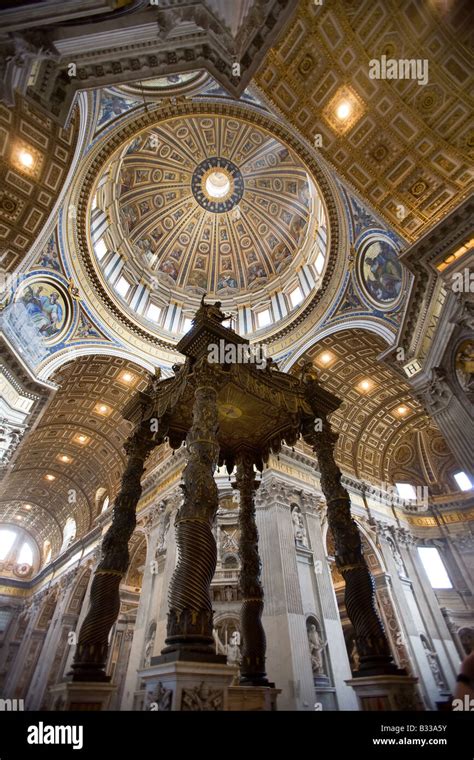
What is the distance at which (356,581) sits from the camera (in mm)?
5824

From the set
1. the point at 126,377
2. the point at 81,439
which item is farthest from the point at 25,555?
the point at 126,377

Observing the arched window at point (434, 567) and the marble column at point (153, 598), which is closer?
the marble column at point (153, 598)

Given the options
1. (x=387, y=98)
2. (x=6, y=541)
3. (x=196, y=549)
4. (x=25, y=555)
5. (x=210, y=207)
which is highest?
(x=210, y=207)

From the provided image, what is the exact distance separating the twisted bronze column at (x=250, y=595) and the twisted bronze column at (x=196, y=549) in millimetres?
3369

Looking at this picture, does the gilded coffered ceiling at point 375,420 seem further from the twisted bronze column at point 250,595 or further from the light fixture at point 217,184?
the light fixture at point 217,184

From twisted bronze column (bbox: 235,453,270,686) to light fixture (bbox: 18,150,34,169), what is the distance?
10259mm

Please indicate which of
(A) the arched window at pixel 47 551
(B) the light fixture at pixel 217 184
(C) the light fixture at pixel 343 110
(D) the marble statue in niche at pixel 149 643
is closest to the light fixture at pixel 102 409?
(D) the marble statue in niche at pixel 149 643

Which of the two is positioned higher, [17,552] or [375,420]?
[17,552]

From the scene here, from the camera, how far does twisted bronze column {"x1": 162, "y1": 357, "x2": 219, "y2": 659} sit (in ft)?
13.1

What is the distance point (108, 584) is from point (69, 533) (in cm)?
2394

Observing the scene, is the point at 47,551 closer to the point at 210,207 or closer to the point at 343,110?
the point at 210,207

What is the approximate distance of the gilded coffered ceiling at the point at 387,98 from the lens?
8.54 m

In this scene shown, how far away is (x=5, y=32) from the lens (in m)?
5.42

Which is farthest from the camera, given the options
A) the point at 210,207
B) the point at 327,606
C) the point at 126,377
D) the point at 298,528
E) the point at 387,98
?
Result: the point at 210,207
